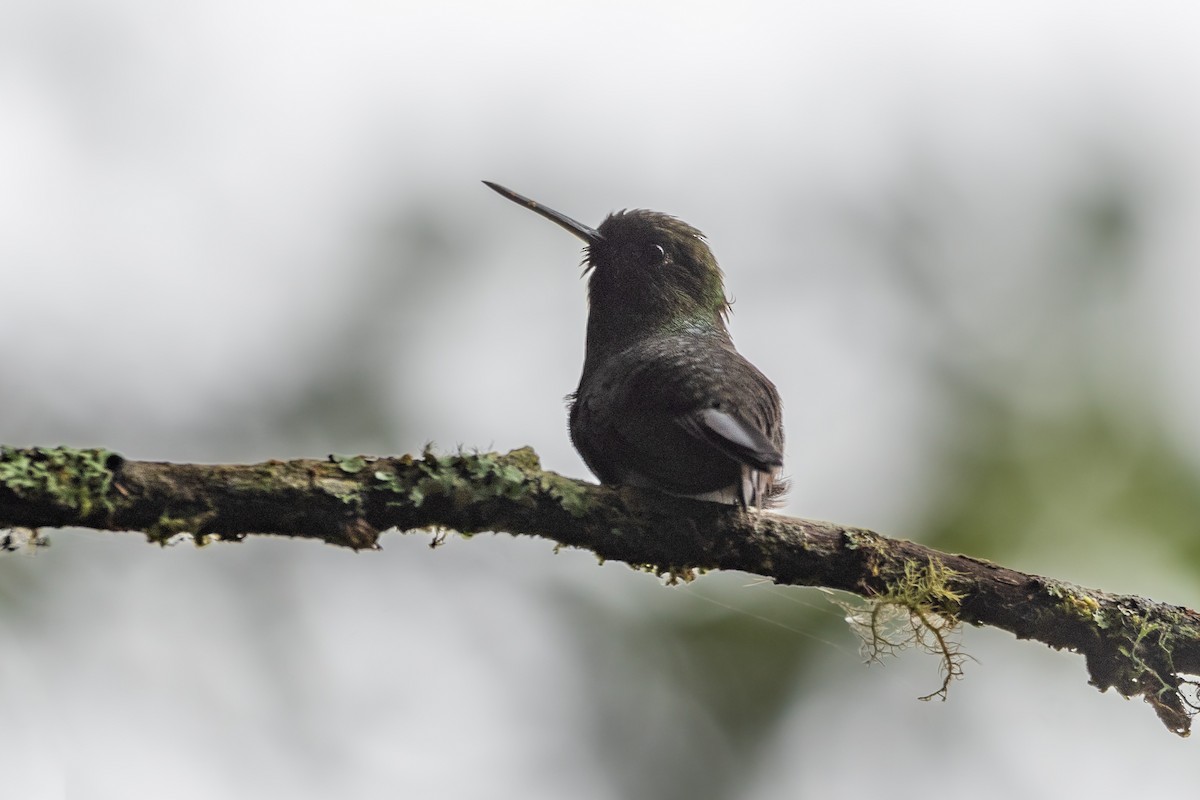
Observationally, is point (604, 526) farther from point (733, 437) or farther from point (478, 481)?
point (733, 437)

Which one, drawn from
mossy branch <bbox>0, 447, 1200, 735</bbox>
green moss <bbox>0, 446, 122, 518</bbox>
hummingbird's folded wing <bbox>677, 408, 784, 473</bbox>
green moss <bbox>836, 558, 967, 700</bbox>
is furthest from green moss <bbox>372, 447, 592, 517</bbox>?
green moss <bbox>836, 558, 967, 700</bbox>

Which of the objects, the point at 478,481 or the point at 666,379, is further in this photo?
the point at 666,379

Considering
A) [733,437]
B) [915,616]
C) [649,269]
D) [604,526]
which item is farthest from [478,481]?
[649,269]

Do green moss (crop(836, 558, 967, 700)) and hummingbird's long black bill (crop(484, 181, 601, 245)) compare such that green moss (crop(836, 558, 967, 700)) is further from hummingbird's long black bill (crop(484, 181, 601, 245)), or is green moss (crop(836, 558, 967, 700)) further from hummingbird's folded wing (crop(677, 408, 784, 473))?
hummingbird's long black bill (crop(484, 181, 601, 245))

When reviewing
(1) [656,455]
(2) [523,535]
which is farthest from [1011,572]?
(2) [523,535]

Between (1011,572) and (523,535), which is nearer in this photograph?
(523,535)

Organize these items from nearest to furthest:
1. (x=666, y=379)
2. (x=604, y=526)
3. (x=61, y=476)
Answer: (x=61, y=476) → (x=604, y=526) → (x=666, y=379)

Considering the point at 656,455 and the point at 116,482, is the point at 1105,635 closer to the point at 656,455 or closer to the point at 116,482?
the point at 656,455
